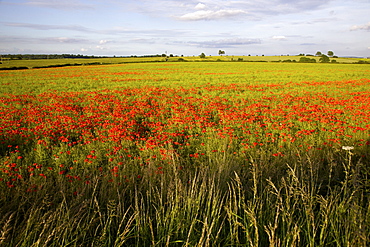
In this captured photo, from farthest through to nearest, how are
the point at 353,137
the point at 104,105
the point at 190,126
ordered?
the point at 104,105 < the point at 190,126 < the point at 353,137

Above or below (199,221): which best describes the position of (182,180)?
below

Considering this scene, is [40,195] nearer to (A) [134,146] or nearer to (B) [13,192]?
(B) [13,192]

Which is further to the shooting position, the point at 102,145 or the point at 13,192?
the point at 102,145

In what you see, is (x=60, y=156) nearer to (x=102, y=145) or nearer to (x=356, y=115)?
(x=102, y=145)

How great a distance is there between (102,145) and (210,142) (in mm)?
2963

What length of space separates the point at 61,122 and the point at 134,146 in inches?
136

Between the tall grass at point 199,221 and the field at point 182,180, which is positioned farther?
the field at point 182,180

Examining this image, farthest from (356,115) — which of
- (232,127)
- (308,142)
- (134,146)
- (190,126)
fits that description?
(134,146)

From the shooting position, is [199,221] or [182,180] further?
[182,180]

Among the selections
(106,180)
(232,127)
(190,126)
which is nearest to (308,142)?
(232,127)

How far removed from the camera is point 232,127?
8.29m

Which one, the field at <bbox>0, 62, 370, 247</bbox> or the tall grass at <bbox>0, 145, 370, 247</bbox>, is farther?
the field at <bbox>0, 62, 370, 247</bbox>

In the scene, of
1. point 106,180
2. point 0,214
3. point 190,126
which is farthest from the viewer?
point 190,126

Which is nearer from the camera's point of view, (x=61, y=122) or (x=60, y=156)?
(x=60, y=156)
